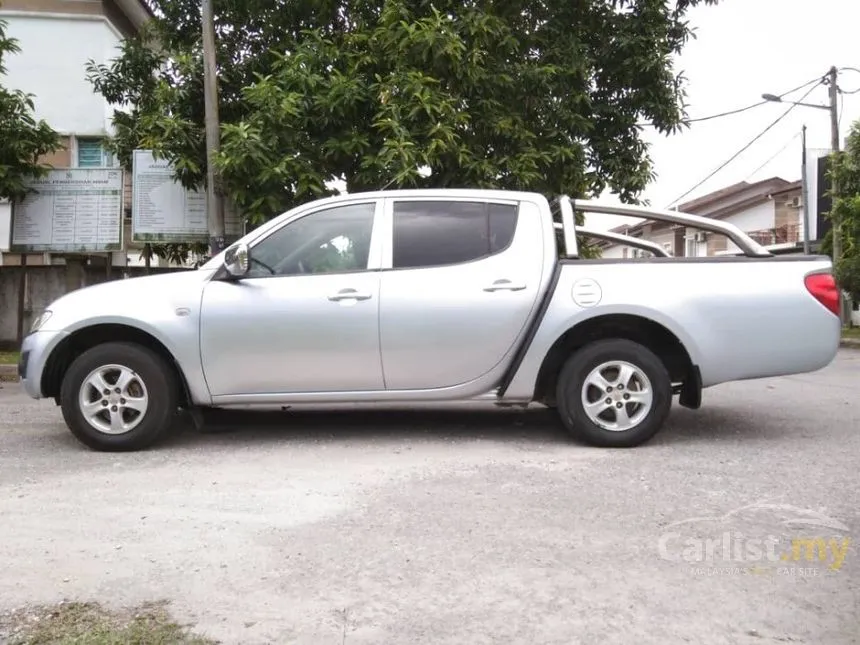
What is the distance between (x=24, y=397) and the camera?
8812 mm

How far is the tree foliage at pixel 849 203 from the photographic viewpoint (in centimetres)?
1803

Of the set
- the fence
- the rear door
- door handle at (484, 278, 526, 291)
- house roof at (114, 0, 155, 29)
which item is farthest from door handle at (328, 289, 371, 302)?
house roof at (114, 0, 155, 29)

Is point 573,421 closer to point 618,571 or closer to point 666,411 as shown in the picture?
point 666,411

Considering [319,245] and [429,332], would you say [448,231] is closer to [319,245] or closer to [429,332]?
[429,332]

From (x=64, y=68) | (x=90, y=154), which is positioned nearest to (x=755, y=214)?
(x=90, y=154)

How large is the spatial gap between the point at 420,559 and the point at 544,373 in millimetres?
2489

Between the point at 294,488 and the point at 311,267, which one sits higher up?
the point at 311,267

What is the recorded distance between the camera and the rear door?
211 inches

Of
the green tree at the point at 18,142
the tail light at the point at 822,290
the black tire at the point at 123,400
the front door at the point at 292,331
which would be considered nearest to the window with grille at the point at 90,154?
the green tree at the point at 18,142

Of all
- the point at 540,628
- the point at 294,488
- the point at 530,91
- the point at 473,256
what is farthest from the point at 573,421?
the point at 530,91

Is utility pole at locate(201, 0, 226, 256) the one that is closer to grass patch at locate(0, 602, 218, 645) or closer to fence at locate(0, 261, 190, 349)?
fence at locate(0, 261, 190, 349)

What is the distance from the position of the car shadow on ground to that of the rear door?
27.7 inches

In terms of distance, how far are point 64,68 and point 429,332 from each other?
45.9ft

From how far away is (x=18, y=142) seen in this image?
12.0 meters
